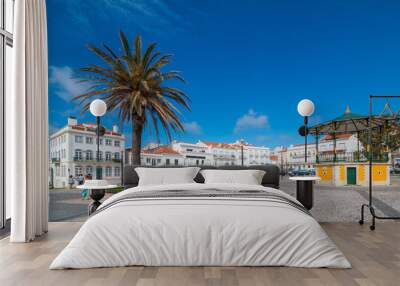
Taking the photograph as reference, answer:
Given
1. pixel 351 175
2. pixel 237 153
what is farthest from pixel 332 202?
pixel 237 153

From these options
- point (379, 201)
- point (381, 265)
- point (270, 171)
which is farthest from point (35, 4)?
point (379, 201)

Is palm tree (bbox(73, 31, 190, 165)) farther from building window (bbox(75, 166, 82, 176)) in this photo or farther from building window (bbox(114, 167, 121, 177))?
building window (bbox(75, 166, 82, 176))

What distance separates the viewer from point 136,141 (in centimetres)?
561

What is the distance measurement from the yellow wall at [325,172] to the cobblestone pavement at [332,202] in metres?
0.16

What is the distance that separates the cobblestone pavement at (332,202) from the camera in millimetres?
4734

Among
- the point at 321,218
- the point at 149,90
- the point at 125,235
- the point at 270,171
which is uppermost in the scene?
the point at 149,90

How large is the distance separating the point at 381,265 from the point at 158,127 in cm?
389

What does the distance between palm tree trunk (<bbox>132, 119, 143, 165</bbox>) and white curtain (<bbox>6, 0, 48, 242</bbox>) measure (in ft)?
6.37

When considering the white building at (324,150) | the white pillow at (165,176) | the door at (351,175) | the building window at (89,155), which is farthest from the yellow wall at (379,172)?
the building window at (89,155)

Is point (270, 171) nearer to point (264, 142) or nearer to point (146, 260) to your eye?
point (264, 142)

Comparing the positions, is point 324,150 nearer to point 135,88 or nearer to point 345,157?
point 345,157

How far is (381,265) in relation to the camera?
2.58 m

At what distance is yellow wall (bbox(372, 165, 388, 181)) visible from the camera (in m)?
5.06

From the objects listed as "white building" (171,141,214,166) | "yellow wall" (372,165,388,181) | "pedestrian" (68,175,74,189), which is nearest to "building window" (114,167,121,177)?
"pedestrian" (68,175,74,189)
